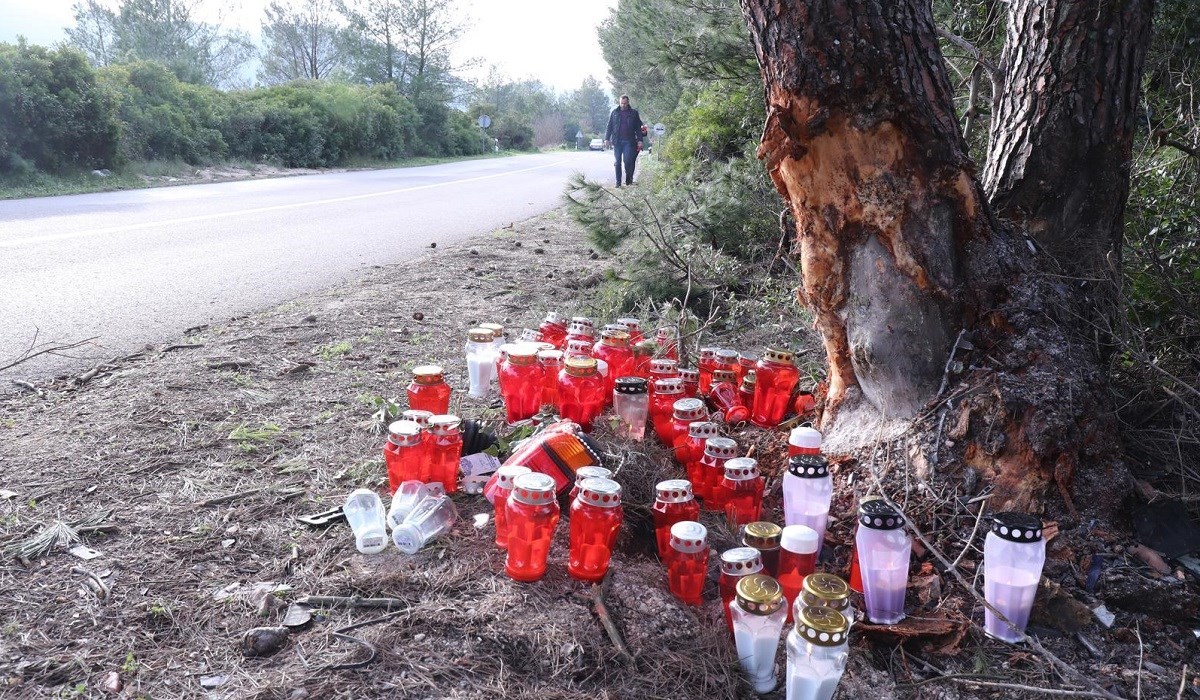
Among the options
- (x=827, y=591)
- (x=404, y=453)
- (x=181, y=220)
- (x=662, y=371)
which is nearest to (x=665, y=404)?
(x=662, y=371)

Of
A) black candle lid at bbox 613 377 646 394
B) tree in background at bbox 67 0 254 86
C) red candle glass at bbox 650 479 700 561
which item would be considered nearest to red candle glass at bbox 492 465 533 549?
red candle glass at bbox 650 479 700 561

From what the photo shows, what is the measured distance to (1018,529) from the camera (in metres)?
2.11

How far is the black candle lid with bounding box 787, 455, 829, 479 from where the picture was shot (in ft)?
8.11

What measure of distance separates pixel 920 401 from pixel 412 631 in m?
1.93

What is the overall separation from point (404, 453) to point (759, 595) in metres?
1.30

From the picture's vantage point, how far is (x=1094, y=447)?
8.49 ft

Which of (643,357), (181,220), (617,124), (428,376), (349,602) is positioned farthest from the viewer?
(617,124)

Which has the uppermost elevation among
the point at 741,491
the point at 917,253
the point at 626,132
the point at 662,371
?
the point at 626,132

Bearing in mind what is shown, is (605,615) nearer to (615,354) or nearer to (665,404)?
(665,404)

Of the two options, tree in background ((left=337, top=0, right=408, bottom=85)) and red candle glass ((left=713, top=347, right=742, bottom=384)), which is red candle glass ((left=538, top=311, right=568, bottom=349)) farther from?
tree in background ((left=337, top=0, right=408, bottom=85))

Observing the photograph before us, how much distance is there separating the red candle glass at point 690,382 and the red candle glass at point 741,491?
0.66 m

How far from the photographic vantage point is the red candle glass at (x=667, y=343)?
394 cm

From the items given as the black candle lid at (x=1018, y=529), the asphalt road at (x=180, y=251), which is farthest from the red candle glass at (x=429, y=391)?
the asphalt road at (x=180, y=251)

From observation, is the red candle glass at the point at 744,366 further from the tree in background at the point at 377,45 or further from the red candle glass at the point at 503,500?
the tree in background at the point at 377,45
